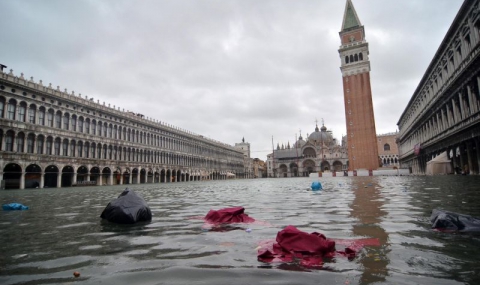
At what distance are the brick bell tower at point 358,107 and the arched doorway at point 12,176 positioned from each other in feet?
185

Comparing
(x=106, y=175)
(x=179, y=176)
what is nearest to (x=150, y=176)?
(x=179, y=176)

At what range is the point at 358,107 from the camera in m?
63.8

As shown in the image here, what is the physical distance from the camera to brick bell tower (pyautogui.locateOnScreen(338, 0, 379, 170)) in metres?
62.5

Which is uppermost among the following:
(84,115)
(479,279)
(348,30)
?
(348,30)

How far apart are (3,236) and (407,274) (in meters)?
5.88

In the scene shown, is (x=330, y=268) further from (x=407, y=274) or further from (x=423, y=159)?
(x=423, y=159)

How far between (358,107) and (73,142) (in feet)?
174

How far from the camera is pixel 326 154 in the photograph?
313 ft

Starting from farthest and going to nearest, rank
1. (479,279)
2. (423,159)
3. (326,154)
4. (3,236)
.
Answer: (326,154) → (423,159) → (3,236) → (479,279)

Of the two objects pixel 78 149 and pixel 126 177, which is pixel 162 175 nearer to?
pixel 126 177

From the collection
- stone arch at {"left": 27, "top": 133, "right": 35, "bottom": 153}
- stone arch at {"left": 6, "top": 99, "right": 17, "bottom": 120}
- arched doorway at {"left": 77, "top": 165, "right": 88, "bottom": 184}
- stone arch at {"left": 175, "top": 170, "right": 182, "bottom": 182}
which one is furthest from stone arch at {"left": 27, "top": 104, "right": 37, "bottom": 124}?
stone arch at {"left": 175, "top": 170, "right": 182, "bottom": 182}

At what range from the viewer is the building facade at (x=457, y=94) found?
21.2 m

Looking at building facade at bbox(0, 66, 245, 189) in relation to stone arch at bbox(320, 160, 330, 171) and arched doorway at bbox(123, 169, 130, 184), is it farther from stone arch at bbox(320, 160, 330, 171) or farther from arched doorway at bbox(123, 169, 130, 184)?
stone arch at bbox(320, 160, 330, 171)

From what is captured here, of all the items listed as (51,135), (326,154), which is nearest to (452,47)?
(51,135)
